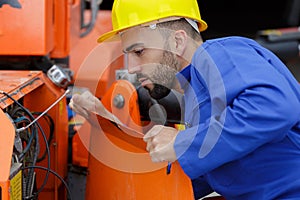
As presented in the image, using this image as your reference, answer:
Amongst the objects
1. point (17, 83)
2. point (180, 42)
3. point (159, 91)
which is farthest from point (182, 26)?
point (17, 83)

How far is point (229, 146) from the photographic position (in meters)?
1.23

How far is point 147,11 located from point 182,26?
0.12 meters

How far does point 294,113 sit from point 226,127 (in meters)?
0.16

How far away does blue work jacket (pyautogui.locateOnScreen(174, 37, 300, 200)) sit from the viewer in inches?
47.4

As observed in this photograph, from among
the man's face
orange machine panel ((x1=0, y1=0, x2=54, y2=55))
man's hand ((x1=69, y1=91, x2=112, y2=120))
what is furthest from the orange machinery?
the man's face

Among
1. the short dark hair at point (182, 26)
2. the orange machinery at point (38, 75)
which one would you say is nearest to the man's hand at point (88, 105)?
the orange machinery at point (38, 75)

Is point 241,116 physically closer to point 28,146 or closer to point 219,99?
point 219,99

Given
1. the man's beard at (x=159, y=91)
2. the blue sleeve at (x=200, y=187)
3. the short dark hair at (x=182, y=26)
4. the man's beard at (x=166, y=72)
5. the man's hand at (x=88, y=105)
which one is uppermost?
the short dark hair at (x=182, y=26)

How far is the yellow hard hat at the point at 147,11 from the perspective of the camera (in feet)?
4.83

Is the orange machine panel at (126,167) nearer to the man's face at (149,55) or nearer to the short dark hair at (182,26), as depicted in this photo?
the man's face at (149,55)

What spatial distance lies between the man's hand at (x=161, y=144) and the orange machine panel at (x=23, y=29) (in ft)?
2.72

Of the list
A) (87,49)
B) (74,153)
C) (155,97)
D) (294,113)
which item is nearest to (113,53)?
(87,49)

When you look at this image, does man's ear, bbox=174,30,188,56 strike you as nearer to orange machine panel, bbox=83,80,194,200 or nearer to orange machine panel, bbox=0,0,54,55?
orange machine panel, bbox=83,80,194,200

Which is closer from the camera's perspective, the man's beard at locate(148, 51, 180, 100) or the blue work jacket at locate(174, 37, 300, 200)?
the blue work jacket at locate(174, 37, 300, 200)
